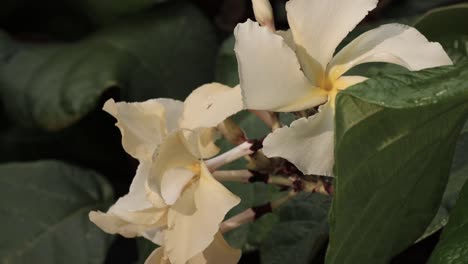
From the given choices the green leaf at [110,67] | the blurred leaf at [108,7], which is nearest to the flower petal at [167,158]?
the green leaf at [110,67]

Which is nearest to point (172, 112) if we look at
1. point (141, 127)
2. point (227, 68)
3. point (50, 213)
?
point (141, 127)

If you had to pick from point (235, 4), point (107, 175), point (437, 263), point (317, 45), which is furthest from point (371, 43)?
point (107, 175)

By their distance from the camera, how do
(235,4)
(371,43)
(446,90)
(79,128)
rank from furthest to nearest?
(79,128)
(235,4)
(371,43)
(446,90)

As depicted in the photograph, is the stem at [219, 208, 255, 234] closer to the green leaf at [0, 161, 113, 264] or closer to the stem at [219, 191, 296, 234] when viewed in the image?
the stem at [219, 191, 296, 234]

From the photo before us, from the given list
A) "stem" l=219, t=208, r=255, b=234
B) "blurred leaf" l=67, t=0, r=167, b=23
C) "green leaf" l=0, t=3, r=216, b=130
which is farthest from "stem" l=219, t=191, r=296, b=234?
"blurred leaf" l=67, t=0, r=167, b=23

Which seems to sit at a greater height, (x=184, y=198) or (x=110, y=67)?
(x=184, y=198)

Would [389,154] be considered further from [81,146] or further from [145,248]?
[81,146]

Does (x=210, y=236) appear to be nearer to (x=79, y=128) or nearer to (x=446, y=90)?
(x=446, y=90)
